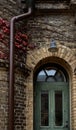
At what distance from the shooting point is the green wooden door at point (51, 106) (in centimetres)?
1060

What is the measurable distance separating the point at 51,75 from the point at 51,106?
2.91ft

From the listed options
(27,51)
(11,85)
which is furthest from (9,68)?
(27,51)

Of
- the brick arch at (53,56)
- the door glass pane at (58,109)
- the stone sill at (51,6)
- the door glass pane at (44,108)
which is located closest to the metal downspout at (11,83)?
the brick arch at (53,56)

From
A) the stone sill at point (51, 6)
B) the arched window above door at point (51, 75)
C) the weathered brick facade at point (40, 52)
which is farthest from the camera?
the arched window above door at point (51, 75)

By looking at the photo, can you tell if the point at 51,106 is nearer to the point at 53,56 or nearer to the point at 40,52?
the point at 53,56

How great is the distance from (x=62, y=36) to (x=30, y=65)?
1.18 m

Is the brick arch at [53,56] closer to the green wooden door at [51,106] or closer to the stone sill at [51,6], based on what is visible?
the green wooden door at [51,106]

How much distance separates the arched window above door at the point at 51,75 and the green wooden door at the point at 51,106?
16 centimetres

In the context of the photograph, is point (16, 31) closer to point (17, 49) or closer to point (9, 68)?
point (17, 49)

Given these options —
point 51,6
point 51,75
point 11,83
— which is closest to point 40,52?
point 51,75

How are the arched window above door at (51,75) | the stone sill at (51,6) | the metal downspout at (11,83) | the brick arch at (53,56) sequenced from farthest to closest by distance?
the arched window above door at (51,75)
the stone sill at (51,6)
the brick arch at (53,56)
the metal downspout at (11,83)

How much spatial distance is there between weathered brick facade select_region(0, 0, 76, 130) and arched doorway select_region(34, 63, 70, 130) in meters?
0.27

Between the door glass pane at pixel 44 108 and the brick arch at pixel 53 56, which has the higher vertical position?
the brick arch at pixel 53 56

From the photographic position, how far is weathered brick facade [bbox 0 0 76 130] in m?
9.80
